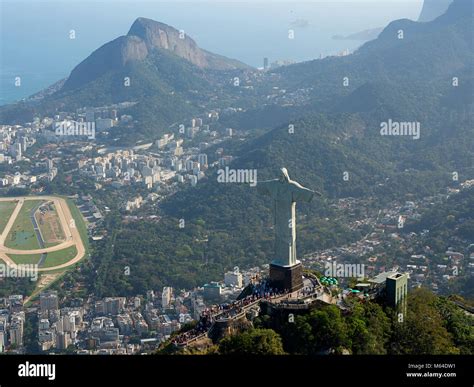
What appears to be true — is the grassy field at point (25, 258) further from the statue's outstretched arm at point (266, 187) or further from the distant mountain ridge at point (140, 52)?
the distant mountain ridge at point (140, 52)

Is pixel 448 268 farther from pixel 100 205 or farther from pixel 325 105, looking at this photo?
pixel 325 105

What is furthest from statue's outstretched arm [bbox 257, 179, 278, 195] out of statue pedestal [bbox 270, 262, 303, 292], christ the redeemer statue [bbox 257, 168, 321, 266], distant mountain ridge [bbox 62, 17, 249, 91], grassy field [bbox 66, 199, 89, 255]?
distant mountain ridge [bbox 62, 17, 249, 91]

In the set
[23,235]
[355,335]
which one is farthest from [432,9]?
[355,335]

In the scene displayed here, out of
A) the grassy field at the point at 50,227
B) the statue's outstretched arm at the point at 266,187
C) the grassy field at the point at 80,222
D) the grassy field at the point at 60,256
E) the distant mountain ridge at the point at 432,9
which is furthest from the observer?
the distant mountain ridge at the point at 432,9

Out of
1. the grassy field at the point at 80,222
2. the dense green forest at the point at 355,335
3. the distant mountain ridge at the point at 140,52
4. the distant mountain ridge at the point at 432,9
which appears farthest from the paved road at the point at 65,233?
the distant mountain ridge at the point at 432,9

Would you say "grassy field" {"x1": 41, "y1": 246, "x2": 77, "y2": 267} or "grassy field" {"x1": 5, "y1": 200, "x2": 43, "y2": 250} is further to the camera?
"grassy field" {"x1": 5, "y1": 200, "x2": 43, "y2": 250}

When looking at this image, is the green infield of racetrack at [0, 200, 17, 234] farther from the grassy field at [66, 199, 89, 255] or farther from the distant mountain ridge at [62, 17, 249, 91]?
the distant mountain ridge at [62, 17, 249, 91]
